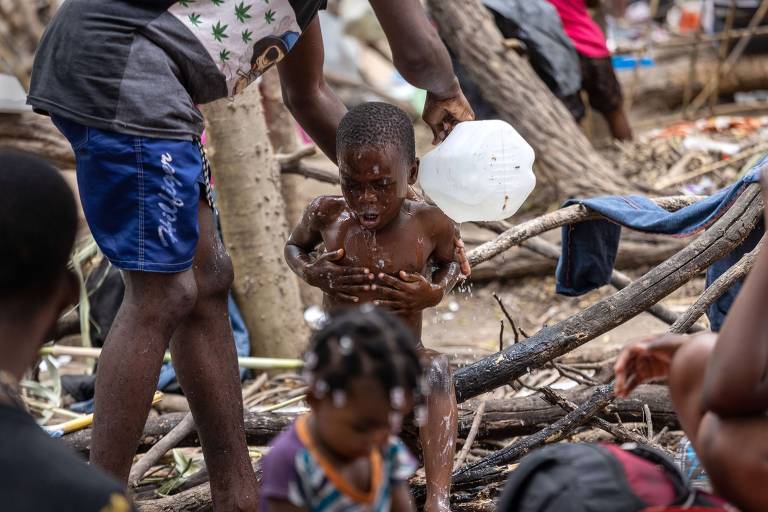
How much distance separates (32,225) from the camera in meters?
1.87

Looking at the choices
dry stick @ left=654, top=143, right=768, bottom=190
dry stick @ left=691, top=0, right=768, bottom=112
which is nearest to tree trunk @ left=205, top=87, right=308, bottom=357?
dry stick @ left=654, top=143, right=768, bottom=190

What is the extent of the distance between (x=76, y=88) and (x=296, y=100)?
94 cm

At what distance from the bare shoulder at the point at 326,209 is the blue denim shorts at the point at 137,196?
66 centimetres

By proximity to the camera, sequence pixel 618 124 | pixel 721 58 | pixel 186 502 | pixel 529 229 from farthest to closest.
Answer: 1. pixel 721 58
2. pixel 618 124
3. pixel 529 229
4. pixel 186 502

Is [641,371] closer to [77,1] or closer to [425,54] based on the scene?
[425,54]

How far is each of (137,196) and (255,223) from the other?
237 centimetres

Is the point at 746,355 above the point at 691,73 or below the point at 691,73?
above

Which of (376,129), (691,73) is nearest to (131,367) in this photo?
(376,129)

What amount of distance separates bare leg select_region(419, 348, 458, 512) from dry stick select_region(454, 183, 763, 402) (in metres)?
0.19

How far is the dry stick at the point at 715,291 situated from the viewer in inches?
129

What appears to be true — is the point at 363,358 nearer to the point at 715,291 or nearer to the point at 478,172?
the point at 478,172

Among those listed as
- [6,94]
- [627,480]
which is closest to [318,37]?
[627,480]

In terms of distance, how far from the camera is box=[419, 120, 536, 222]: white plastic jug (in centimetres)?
331

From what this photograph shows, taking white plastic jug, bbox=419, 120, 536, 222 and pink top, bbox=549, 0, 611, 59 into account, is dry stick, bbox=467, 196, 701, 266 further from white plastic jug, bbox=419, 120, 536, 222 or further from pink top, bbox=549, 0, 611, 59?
pink top, bbox=549, 0, 611, 59
